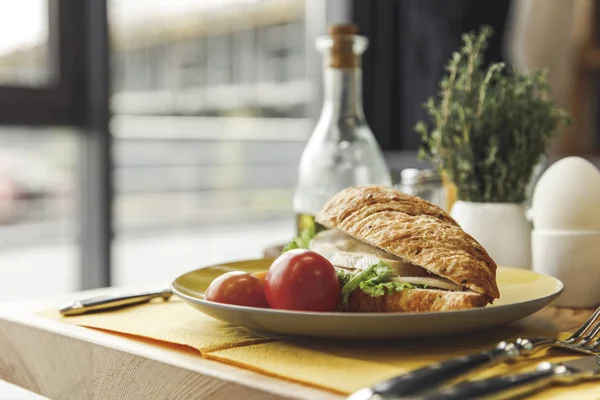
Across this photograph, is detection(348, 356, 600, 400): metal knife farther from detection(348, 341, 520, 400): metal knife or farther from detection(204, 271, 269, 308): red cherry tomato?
detection(204, 271, 269, 308): red cherry tomato

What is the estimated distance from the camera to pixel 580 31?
321 cm

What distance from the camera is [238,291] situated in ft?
2.60

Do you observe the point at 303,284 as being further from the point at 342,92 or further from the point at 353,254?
the point at 342,92

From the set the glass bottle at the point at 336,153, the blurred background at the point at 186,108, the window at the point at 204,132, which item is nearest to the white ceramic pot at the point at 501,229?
the glass bottle at the point at 336,153

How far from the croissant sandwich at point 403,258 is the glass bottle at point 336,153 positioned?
399 mm

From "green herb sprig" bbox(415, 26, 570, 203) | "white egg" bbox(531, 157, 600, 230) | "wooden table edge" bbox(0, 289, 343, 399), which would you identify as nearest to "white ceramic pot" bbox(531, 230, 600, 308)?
"white egg" bbox(531, 157, 600, 230)

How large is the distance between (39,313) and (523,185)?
732mm

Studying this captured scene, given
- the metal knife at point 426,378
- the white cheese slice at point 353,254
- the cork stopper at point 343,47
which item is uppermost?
the cork stopper at point 343,47

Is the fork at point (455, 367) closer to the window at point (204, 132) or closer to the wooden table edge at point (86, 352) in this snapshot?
the wooden table edge at point (86, 352)

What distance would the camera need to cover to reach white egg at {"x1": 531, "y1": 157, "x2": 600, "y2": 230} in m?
1.01

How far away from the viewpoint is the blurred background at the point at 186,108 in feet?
8.05

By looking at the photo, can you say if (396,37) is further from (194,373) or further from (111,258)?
(194,373)

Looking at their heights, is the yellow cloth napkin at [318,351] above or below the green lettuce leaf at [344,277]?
below

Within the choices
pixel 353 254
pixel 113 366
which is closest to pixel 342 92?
pixel 353 254
